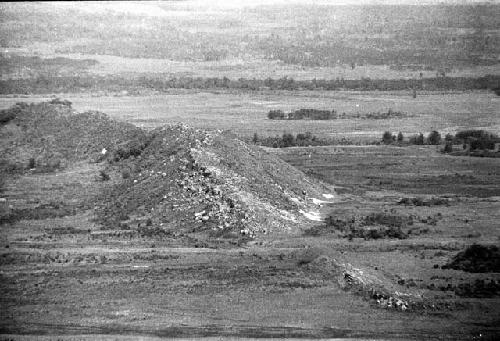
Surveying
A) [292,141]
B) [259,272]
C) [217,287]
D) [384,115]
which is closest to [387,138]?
[292,141]

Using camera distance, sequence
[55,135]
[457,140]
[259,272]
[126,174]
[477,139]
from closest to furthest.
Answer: [259,272], [126,174], [55,135], [477,139], [457,140]

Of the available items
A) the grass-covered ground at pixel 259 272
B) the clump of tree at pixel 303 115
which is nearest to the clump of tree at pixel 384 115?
the clump of tree at pixel 303 115

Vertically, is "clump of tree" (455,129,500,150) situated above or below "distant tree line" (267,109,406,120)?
above

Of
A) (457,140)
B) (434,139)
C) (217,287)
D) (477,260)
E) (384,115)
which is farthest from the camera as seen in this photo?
(384,115)

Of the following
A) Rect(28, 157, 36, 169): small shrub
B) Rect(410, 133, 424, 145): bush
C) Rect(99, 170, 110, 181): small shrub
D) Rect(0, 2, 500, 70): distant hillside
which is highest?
Rect(0, 2, 500, 70): distant hillside

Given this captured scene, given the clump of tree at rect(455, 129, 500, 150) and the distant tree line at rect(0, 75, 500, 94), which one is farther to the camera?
the distant tree line at rect(0, 75, 500, 94)

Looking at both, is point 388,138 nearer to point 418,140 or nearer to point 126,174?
point 418,140

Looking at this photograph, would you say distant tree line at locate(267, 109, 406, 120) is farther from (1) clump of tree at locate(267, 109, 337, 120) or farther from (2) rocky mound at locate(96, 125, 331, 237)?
(2) rocky mound at locate(96, 125, 331, 237)

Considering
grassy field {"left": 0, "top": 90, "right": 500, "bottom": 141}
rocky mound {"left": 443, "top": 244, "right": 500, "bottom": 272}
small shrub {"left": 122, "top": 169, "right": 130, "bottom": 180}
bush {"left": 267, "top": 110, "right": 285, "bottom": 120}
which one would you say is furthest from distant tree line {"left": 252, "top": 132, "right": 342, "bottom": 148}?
rocky mound {"left": 443, "top": 244, "right": 500, "bottom": 272}

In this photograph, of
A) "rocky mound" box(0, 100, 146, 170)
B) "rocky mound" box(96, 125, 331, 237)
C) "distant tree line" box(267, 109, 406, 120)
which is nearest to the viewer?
"rocky mound" box(96, 125, 331, 237)
